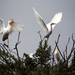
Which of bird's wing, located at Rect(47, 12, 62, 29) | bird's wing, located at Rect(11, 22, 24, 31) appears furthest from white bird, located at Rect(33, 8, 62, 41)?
bird's wing, located at Rect(11, 22, 24, 31)

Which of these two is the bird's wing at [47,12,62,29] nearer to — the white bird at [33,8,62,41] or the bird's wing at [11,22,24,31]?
the white bird at [33,8,62,41]

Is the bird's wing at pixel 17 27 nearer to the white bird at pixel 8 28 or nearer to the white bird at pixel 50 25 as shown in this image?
the white bird at pixel 8 28

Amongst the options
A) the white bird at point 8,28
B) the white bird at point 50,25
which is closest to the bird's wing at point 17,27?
the white bird at point 8,28

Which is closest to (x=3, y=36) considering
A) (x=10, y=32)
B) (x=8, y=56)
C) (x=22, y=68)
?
(x=10, y=32)

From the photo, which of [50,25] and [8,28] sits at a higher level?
[8,28]

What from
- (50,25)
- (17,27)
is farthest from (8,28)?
(50,25)

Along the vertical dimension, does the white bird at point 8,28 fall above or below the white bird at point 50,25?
above

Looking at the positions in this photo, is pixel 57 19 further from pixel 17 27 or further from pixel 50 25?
pixel 17 27

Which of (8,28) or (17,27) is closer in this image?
(17,27)

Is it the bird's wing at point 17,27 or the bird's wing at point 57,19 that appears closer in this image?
the bird's wing at point 17,27

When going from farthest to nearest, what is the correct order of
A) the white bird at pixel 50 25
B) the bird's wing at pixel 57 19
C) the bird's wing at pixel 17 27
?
the bird's wing at pixel 57 19 → the bird's wing at pixel 17 27 → the white bird at pixel 50 25

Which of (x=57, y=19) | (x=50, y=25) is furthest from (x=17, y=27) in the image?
(x=57, y=19)

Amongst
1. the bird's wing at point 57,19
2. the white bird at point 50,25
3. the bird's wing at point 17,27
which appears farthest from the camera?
the bird's wing at point 57,19

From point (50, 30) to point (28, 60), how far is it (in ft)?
2.31
